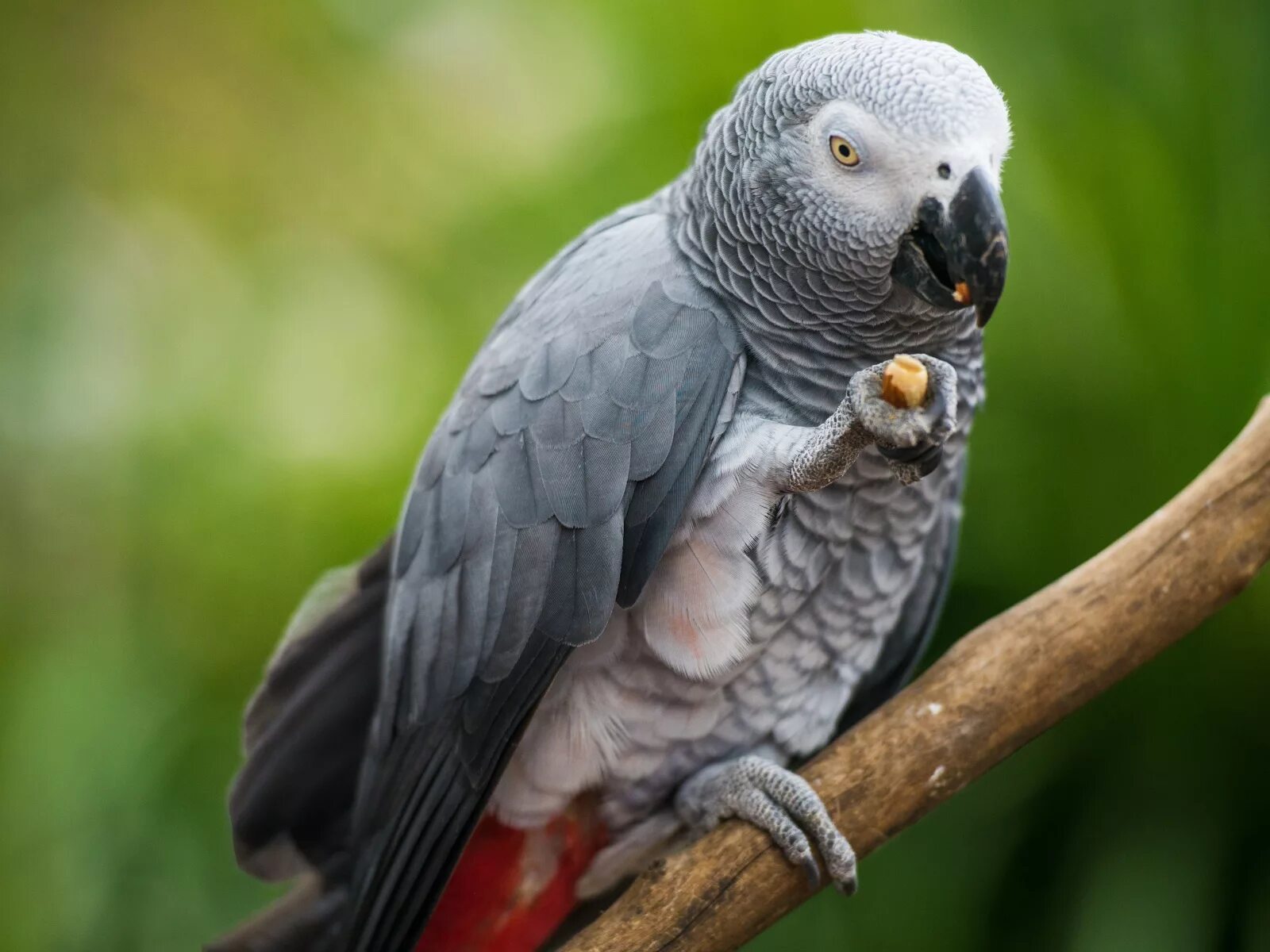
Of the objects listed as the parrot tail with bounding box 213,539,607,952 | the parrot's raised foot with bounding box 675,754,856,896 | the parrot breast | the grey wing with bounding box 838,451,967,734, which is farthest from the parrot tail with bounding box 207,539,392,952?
the grey wing with bounding box 838,451,967,734

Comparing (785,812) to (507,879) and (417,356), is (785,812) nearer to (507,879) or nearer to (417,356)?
(507,879)

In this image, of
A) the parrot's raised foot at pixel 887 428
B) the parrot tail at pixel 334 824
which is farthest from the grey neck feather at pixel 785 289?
the parrot tail at pixel 334 824

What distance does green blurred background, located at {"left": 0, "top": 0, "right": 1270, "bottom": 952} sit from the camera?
5.19ft

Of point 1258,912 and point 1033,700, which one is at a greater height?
point 1033,700

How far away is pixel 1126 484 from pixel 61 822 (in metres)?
1.77

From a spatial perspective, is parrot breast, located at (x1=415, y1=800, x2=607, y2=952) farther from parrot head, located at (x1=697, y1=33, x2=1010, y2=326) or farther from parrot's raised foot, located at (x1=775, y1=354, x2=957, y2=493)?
parrot head, located at (x1=697, y1=33, x2=1010, y2=326)

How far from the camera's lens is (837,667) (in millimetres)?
1270

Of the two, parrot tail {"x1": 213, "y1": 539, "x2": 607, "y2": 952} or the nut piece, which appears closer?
the nut piece

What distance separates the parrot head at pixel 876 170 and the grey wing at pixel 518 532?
0.12m

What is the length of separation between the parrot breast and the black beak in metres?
0.73

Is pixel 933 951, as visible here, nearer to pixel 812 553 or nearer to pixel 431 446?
pixel 812 553

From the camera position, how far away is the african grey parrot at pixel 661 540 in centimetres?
92

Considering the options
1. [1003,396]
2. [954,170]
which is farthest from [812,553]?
[1003,396]

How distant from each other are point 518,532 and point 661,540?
14cm
